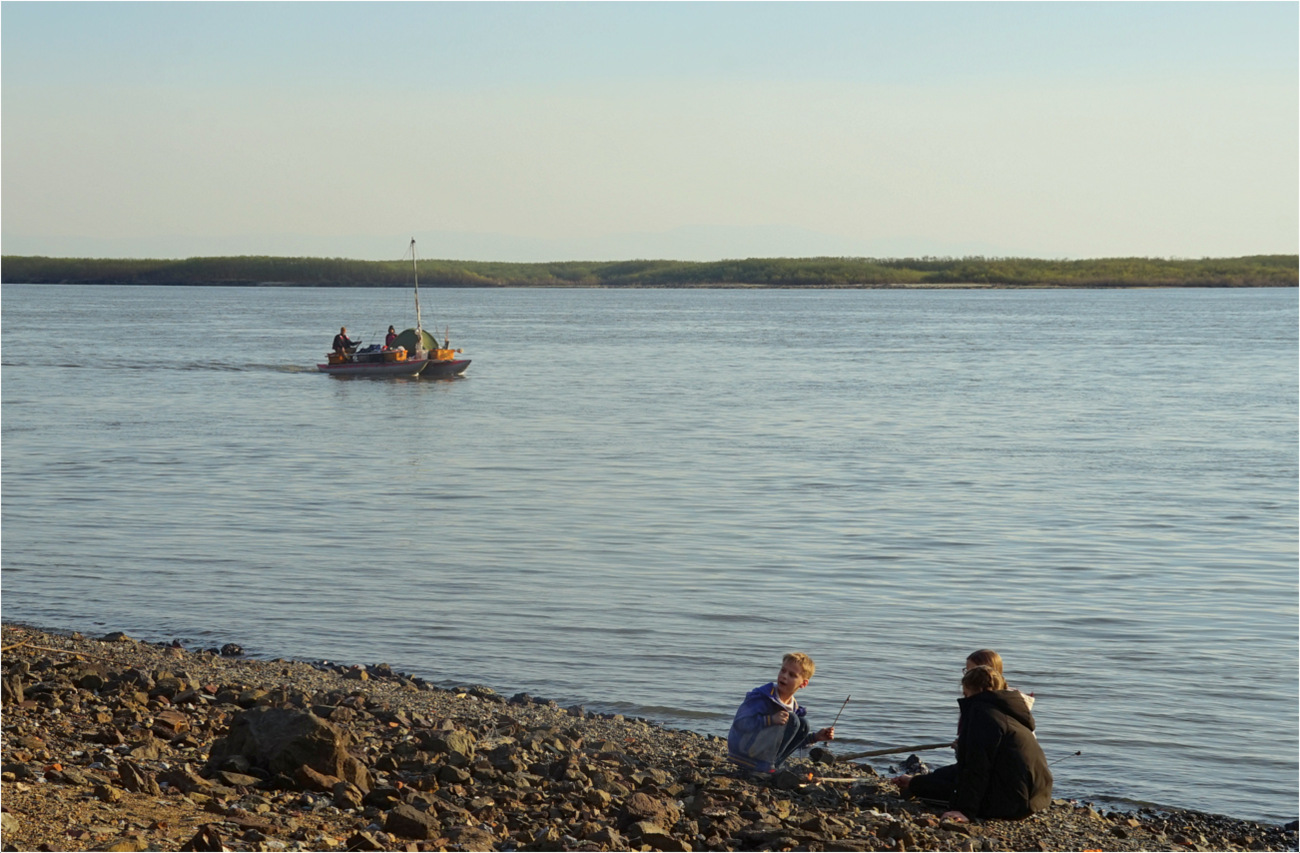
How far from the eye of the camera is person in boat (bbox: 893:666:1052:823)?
7.41 metres

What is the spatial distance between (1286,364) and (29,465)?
46.5 metres

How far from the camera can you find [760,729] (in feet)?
27.4

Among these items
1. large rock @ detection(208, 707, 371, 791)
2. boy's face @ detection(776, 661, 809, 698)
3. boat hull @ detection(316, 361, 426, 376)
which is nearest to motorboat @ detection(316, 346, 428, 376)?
boat hull @ detection(316, 361, 426, 376)

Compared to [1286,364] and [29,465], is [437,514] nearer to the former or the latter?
[29,465]

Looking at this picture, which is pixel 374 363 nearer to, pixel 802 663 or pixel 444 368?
pixel 444 368

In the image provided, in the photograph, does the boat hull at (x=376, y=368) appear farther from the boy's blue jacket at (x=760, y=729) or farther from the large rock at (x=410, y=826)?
the large rock at (x=410, y=826)

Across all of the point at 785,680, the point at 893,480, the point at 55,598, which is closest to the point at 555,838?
the point at 785,680

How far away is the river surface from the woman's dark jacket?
1.64 metres

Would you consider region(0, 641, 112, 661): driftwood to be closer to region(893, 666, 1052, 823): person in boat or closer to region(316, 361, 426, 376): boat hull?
region(893, 666, 1052, 823): person in boat

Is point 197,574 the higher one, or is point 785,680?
point 785,680

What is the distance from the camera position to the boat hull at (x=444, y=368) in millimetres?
49000

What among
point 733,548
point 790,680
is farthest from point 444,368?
point 790,680

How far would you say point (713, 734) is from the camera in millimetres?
10273

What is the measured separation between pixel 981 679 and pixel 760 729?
148cm
